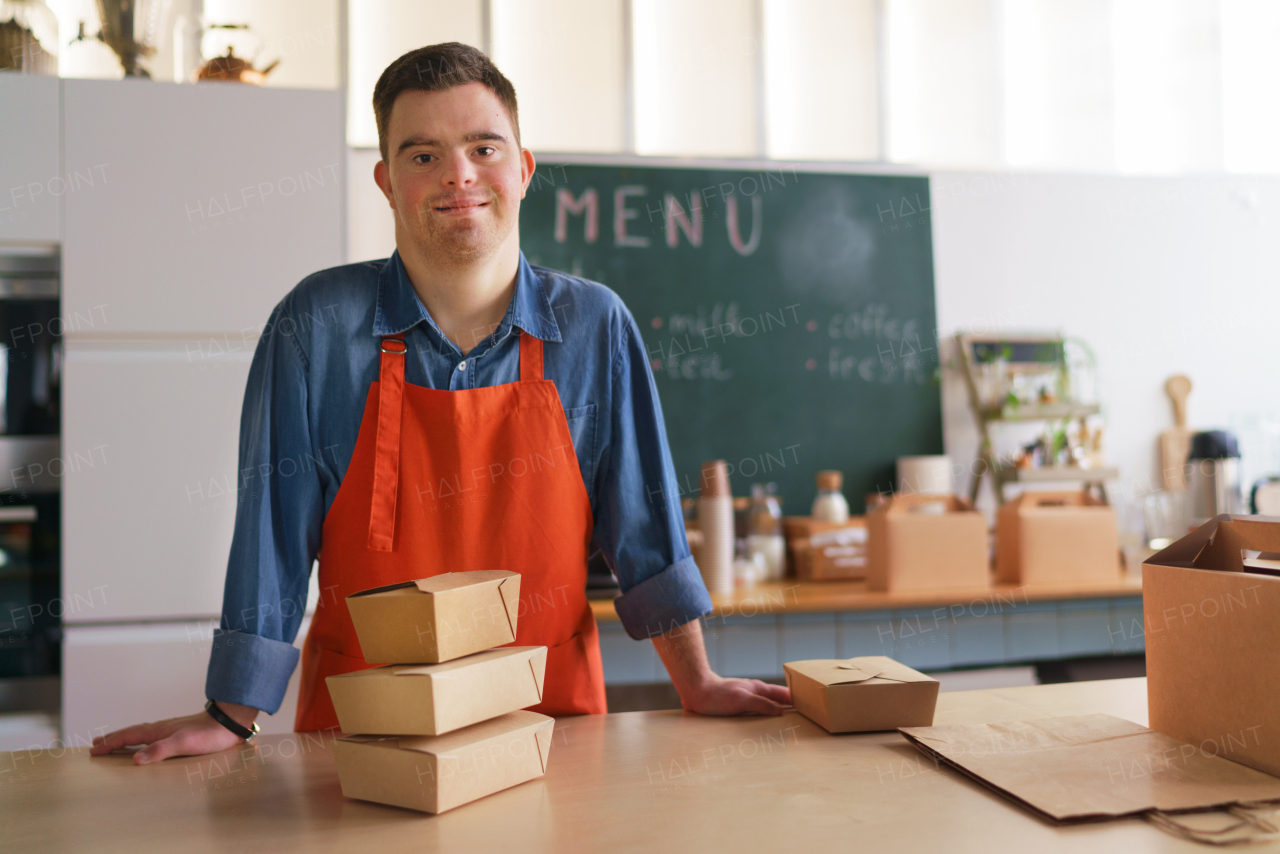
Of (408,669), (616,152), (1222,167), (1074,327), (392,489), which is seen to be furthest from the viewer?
(1222,167)

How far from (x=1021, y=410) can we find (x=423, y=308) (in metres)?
2.11

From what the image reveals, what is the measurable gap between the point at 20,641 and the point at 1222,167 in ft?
13.0

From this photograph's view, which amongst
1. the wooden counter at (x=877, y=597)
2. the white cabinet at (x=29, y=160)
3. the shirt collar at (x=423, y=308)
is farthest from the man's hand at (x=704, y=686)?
the white cabinet at (x=29, y=160)

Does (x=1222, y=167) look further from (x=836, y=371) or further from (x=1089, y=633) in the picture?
(x=1089, y=633)

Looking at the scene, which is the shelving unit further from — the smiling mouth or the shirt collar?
the smiling mouth

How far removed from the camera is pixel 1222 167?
128 inches

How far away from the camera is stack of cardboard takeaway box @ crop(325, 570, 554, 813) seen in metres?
0.71

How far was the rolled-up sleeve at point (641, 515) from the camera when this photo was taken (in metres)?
1.16

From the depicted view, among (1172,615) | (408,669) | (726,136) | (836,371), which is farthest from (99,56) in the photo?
(1172,615)

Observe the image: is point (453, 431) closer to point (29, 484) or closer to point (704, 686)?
point (704, 686)

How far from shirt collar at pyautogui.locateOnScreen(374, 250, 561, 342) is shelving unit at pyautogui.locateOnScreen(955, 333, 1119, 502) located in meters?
1.95

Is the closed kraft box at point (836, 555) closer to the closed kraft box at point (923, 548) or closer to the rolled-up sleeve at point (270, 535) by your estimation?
the closed kraft box at point (923, 548)

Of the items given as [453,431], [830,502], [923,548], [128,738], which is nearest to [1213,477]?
[923,548]

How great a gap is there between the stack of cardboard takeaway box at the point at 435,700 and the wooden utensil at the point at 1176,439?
2.87m
